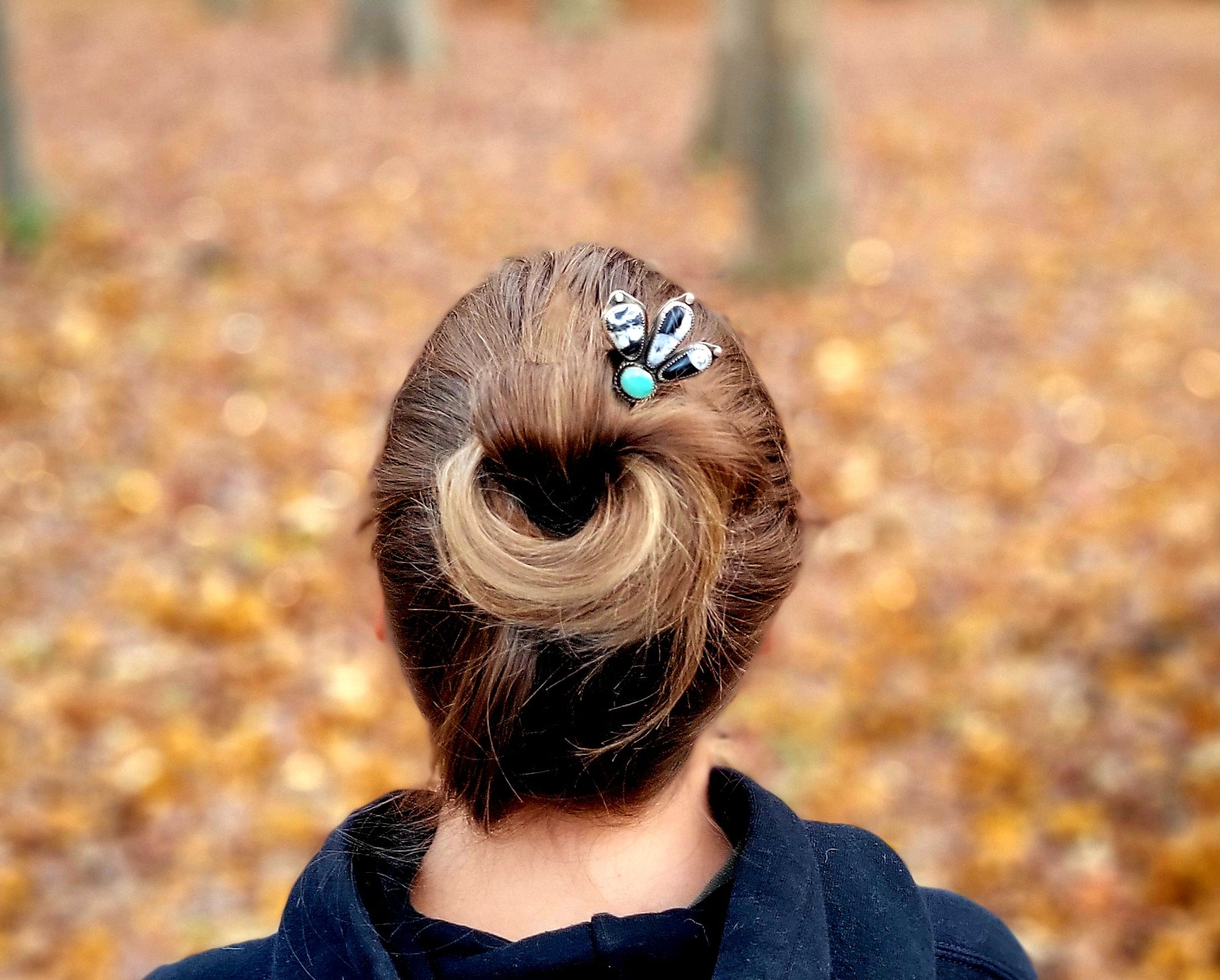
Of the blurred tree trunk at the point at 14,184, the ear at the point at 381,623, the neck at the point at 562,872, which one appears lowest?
the neck at the point at 562,872

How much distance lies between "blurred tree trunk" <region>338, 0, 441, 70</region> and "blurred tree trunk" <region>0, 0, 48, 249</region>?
14.6ft

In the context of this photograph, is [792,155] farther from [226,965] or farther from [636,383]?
[226,965]

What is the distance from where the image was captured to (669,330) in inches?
47.1

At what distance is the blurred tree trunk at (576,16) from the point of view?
48.4 ft

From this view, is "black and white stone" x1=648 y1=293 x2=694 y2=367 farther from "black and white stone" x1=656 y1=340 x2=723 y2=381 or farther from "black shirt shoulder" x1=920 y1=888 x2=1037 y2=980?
"black shirt shoulder" x1=920 y1=888 x2=1037 y2=980

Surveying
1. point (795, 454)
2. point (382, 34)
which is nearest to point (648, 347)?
point (795, 454)

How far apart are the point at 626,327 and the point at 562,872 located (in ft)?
1.89

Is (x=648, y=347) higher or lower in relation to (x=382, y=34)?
lower

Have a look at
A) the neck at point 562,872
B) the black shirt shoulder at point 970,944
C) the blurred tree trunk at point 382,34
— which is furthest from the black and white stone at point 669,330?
the blurred tree trunk at point 382,34

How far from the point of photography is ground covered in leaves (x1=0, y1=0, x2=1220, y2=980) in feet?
11.0

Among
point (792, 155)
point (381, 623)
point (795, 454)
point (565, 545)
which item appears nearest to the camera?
point (565, 545)

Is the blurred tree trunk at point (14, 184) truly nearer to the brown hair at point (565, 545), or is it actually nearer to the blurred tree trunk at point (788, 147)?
the blurred tree trunk at point (788, 147)

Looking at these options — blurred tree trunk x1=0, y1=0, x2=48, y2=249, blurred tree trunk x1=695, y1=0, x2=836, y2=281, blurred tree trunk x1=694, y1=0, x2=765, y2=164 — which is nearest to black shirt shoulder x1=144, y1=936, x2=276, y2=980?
blurred tree trunk x1=0, y1=0, x2=48, y2=249

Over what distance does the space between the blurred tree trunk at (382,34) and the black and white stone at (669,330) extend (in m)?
10.5
